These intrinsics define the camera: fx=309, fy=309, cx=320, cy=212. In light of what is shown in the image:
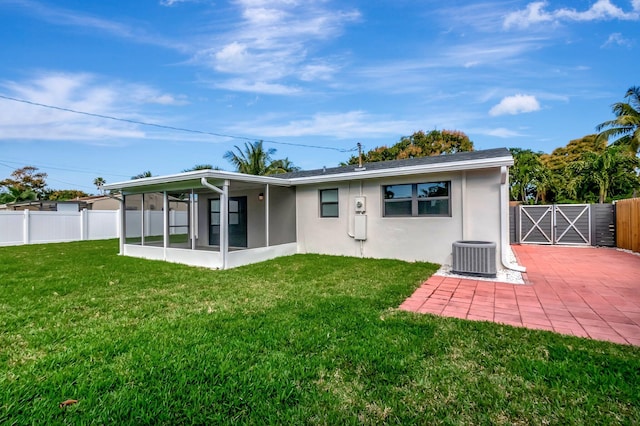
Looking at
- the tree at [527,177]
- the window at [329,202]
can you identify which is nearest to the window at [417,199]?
the window at [329,202]

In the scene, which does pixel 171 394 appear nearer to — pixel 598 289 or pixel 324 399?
pixel 324 399

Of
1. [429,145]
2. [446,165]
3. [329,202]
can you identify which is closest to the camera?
[446,165]

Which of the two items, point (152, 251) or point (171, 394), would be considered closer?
point (171, 394)

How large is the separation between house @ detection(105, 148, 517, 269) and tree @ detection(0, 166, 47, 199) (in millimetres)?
33291

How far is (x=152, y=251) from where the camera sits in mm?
9672

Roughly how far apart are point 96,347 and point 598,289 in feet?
25.0

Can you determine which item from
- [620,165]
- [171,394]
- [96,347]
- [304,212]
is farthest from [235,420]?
[620,165]

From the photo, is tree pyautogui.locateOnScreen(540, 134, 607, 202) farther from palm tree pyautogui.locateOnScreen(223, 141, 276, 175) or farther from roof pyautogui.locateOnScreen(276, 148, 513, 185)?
palm tree pyautogui.locateOnScreen(223, 141, 276, 175)

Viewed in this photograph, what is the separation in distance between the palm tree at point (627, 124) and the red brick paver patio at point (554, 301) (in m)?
16.5

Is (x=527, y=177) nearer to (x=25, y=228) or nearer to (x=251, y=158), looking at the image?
(x=251, y=158)

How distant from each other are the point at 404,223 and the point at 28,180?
42.5m

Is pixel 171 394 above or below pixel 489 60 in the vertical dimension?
below

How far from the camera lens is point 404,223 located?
843 centimetres

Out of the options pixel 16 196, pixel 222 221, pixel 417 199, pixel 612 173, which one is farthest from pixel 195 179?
pixel 16 196
